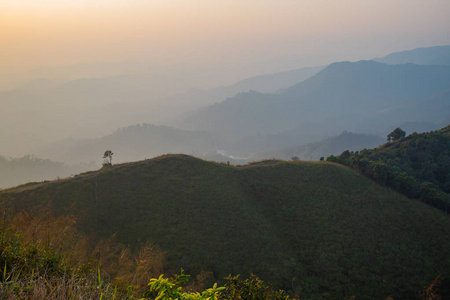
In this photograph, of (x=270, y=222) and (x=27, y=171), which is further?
(x=27, y=171)

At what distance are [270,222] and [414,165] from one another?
125ft

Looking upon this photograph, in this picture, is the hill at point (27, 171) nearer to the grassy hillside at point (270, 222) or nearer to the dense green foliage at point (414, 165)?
the grassy hillside at point (270, 222)

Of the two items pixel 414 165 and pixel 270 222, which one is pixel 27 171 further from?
pixel 414 165

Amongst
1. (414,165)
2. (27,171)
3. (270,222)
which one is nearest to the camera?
(270,222)

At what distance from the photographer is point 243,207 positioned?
3244 cm

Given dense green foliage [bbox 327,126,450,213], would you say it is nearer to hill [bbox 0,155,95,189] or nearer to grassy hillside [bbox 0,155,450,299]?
grassy hillside [bbox 0,155,450,299]

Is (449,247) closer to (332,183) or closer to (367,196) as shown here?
(367,196)

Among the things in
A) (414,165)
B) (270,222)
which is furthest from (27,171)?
(414,165)

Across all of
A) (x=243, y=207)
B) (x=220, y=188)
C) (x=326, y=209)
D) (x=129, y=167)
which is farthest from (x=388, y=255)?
(x=129, y=167)

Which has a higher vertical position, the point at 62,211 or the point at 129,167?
the point at 129,167

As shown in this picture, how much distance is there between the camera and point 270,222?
103ft

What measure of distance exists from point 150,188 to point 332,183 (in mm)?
24535

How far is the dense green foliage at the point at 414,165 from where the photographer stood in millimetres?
39375

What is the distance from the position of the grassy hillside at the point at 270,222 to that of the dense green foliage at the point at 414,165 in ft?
10.2
